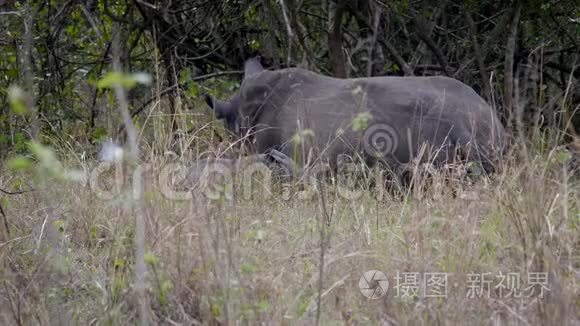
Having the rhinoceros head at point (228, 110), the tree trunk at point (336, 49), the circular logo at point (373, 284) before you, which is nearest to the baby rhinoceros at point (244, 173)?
the rhinoceros head at point (228, 110)

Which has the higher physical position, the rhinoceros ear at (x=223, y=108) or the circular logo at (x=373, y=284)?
the rhinoceros ear at (x=223, y=108)

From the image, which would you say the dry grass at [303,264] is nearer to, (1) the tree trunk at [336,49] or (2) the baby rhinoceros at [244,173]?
(2) the baby rhinoceros at [244,173]

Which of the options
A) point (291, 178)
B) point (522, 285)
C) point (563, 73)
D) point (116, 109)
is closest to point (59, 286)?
point (522, 285)

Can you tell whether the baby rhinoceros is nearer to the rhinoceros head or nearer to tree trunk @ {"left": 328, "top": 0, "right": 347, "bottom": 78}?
the rhinoceros head

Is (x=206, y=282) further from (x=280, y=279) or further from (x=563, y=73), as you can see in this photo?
(x=563, y=73)

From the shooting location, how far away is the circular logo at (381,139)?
5094mm

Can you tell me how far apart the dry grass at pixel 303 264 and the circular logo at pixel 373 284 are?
3cm

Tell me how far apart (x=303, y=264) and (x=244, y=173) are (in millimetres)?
1515

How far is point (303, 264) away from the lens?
3.35 metres

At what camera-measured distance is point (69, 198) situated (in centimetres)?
457

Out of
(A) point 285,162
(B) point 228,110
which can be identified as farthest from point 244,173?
(B) point 228,110

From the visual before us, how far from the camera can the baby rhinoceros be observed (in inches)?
171

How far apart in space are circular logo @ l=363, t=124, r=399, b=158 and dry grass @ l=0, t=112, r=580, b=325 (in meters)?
1.15

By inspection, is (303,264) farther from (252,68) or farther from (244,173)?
(252,68)
